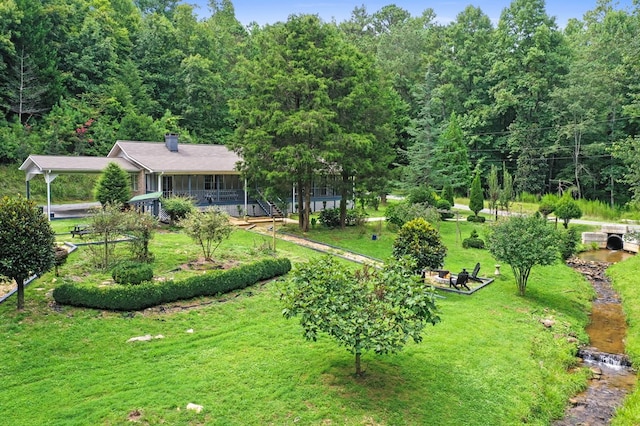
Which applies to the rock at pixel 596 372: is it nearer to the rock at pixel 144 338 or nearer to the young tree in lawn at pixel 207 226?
the rock at pixel 144 338

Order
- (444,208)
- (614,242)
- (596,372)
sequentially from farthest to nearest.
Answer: (444,208) < (614,242) < (596,372)

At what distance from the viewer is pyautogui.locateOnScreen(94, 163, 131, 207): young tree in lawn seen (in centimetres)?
2369

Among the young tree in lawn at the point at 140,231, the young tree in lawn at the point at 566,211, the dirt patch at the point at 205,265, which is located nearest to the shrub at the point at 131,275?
the young tree in lawn at the point at 140,231

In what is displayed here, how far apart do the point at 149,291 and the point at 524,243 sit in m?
11.2

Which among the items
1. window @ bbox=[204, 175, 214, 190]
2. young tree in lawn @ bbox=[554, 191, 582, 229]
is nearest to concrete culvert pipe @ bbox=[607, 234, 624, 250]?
young tree in lawn @ bbox=[554, 191, 582, 229]

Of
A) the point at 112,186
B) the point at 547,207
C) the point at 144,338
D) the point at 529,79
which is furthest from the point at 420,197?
the point at 529,79

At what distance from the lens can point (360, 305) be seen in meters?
7.93

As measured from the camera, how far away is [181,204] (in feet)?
72.7

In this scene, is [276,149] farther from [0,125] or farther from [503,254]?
[0,125]

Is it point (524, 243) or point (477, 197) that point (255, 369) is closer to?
point (524, 243)

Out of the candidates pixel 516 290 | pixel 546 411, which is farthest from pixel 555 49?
pixel 546 411

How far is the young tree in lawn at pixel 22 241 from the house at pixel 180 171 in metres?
13.3

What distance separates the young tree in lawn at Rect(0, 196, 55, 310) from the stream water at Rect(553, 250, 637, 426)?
1163cm

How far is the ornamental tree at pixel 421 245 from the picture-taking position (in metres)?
14.9
